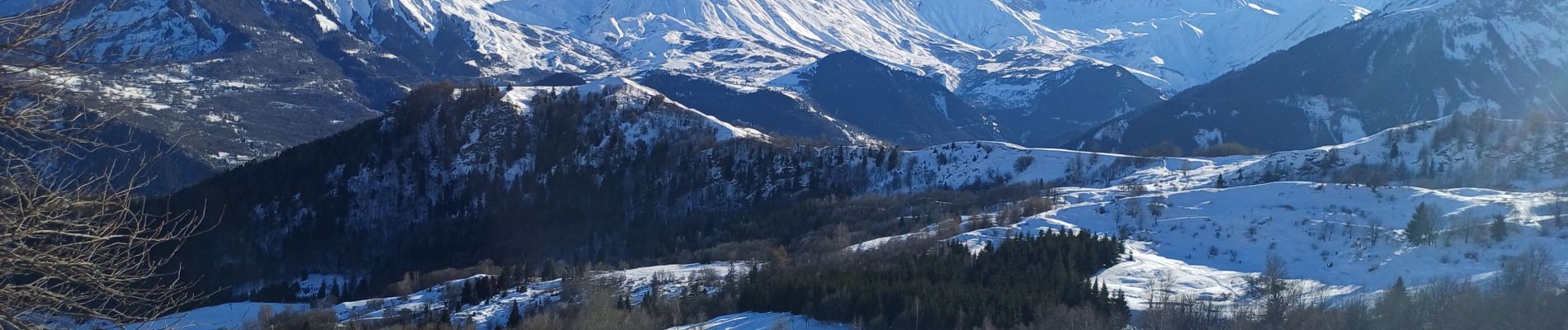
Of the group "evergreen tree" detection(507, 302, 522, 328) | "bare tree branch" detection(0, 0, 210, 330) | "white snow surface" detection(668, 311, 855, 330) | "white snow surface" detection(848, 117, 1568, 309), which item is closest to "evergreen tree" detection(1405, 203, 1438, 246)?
"white snow surface" detection(848, 117, 1568, 309)

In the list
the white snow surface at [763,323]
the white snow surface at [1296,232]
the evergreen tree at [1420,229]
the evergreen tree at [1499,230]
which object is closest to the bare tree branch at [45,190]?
the white snow surface at [763,323]

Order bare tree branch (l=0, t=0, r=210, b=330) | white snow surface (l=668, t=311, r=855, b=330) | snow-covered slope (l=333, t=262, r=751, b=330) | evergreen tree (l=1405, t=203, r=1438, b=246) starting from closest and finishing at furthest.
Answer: bare tree branch (l=0, t=0, r=210, b=330), white snow surface (l=668, t=311, r=855, b=330), evergreen tree (l=1405, t=203, r=1438, b=246), snow-covered slope (l=333, t=262, r=751, b=330)

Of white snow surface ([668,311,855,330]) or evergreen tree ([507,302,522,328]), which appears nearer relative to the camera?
white snow surface ([668,311,855,330])

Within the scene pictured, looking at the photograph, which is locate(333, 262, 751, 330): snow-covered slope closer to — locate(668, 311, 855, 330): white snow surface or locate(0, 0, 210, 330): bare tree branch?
locate(668, 311, 855, 330): white snow surface

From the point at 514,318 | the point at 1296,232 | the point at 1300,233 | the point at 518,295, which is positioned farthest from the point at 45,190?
the point at 1296,232

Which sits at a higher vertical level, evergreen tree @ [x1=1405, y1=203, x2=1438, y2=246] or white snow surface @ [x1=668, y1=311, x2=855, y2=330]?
evergreen tree @ [x1=1405, y1=203, x2=1438, y2=246]

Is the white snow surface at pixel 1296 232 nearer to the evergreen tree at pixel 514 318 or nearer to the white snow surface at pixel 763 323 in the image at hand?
the white snow surface at pixel 763 323

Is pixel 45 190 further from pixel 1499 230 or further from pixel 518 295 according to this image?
pixel 1499 230

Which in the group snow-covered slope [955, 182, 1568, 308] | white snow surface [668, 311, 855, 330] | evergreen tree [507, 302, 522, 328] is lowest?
evergreen tree [507, 302, 522, 328]

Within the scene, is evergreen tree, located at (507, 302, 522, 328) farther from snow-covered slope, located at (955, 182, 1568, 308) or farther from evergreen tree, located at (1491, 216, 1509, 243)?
evergreen tree, located at (1491, 216, 1509, 243)

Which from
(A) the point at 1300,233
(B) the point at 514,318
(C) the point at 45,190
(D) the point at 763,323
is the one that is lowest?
(B) the point at 514,318

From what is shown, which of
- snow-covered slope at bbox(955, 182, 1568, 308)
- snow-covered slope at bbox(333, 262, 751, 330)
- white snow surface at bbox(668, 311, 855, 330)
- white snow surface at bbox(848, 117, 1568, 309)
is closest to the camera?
white snow surface at bbox(668, 311, 855, 330)

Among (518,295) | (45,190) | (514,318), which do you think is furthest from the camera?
(518,295)

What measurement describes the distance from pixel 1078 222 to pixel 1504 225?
4094cm
